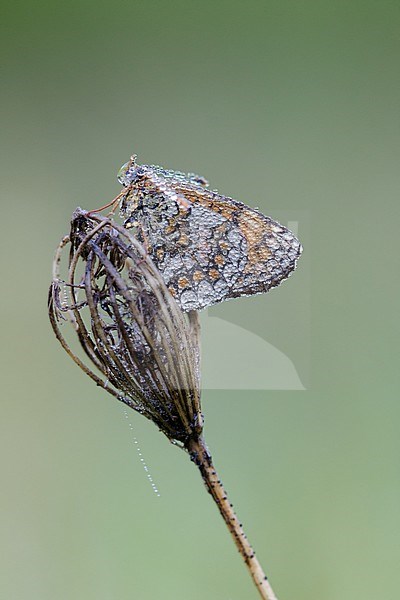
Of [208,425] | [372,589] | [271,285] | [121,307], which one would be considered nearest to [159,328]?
[121,307]

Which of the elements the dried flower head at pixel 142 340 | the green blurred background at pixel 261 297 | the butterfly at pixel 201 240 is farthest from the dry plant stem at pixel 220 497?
the green blurred background at pixel 261 297

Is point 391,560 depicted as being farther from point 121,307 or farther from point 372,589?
point 121,307

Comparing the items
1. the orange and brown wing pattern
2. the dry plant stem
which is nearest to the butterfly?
the orange and brown wing pattern

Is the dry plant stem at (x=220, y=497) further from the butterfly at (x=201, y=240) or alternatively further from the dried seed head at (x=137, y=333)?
the butterfly at (x=201, y=240)

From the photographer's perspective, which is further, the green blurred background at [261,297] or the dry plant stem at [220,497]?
the green blurred background at [261,297]

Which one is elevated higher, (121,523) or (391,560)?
(121,523)

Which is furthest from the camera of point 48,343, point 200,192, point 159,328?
point 48,343

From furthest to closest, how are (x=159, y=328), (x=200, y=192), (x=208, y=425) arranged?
(x=208, y=425)
(x=200, y=192)
(x=159, y=328)
